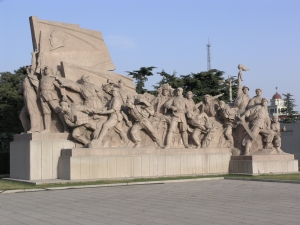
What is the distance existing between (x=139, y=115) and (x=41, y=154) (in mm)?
2860

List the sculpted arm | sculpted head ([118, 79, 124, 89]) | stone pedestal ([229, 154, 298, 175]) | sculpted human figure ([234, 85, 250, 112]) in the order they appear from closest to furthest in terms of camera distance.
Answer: the sculpted arm → sculpted head ([118, 79, 124, 89]) → stone pedestal ([229, 154, 298, 175]) → sculpted human figure ([234, 85, 250, 112])

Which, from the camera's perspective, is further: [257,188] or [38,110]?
[38,110]

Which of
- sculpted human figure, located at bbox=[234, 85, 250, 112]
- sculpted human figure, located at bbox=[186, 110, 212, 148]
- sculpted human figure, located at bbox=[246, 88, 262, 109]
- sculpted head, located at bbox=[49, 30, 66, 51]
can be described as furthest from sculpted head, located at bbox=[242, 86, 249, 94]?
sculpted head, located at bbox=[49, 30, 66, 51]

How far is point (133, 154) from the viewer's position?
576 inches

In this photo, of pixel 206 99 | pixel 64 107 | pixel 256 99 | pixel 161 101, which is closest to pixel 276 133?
pixel 256 99

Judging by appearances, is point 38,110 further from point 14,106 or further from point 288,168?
point 14,106

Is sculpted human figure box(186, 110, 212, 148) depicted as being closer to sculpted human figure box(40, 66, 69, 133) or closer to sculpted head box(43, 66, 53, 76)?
sculpted human figure box(40, 66, 69, 133)

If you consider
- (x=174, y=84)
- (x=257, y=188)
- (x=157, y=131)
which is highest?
(x=174, y=84)

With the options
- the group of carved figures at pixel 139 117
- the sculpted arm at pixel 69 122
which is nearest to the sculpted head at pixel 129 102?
the group of carved figures at pixel 139 117

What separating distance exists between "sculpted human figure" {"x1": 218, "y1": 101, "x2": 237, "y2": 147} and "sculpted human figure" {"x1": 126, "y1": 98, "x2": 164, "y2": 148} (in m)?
2.69

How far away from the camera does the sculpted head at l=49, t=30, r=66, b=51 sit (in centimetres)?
1530

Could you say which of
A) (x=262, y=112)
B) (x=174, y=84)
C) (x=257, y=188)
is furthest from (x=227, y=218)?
(x=174, y=84)

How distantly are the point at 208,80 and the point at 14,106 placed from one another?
1098cm

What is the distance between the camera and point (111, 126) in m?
14.4
